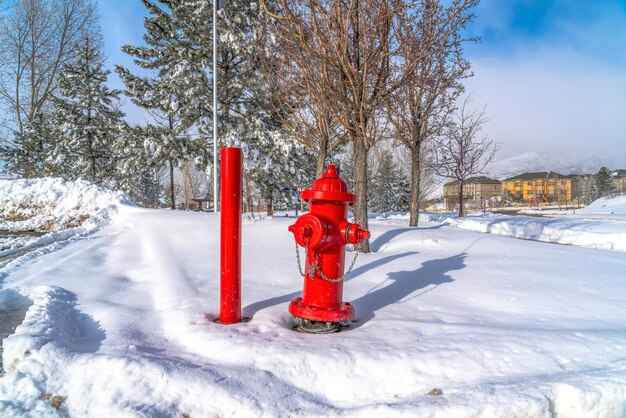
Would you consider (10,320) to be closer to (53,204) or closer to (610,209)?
(53,204)

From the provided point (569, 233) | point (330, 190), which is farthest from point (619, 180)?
point (330, 190)

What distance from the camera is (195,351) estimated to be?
8.20 ft

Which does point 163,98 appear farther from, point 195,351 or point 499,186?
point 499,186

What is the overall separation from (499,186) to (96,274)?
397 feet

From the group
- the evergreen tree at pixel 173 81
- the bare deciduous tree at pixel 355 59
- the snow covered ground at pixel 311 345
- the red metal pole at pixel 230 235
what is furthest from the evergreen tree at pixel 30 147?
the red metal pole at pixel 230 235

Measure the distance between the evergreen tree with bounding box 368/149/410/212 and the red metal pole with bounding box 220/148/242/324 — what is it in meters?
38.4

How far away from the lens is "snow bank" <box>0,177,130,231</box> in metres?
9.09

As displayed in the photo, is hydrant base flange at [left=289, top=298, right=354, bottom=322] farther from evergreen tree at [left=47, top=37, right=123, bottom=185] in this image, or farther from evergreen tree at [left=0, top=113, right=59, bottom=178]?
evergreen tree at [left=0, top=113, right=59, bottom=178]

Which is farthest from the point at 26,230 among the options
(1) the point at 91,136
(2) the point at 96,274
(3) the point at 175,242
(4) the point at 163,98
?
(1) the point at 91,136

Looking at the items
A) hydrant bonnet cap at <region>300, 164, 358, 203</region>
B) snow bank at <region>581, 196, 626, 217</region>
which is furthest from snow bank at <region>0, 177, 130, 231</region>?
snow bank at <region>581, 196, 626, 217</region>

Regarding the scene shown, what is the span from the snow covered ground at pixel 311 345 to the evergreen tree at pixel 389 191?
36513mm

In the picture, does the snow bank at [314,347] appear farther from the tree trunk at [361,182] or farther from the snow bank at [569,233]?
the snow bank at [569,233]

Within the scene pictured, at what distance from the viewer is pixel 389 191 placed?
41188mm

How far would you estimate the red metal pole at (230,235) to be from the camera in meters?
2.92
